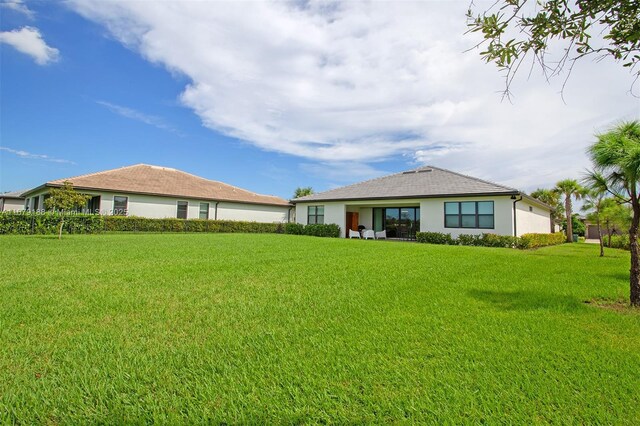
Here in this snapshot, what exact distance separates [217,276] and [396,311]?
3.80 meters

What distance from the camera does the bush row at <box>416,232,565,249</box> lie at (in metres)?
16.2

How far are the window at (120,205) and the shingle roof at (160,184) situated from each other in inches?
32.3

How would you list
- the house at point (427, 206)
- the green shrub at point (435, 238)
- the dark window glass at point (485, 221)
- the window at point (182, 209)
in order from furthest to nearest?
the window at point (182, 209), the green shrub at point (435, 238), the dark window glass at point (485, 221), the house at point (427, 206)

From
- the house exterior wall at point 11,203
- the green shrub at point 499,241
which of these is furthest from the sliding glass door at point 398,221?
the house exterior wall at point 11,203

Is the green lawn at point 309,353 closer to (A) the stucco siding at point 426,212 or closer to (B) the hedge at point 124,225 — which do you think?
(A) the stucco siding at point 426,212

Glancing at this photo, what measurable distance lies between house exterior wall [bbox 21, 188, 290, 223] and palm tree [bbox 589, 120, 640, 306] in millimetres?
25614

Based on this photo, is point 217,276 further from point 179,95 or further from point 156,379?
point 179,95

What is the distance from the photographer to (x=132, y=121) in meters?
19.9

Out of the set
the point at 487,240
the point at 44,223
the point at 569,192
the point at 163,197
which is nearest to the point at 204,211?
the point at 163,197

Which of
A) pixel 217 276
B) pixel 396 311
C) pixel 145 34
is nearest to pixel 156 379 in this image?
pixel 396 311

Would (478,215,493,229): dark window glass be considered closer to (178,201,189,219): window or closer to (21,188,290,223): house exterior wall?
(21,188,290,223): house exterior wall

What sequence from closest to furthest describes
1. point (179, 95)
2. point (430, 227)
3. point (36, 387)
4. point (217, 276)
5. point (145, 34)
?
1. point (36, 387)
2. point (217, 276)
3. point (145, 34)
4. point (179, 95)
5. point (430, 227)

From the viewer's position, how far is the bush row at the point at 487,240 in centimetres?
1623

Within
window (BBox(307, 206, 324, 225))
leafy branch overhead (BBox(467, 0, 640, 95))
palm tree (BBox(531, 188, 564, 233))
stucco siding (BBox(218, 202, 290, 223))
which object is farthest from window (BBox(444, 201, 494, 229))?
palm tree (BBox(531, 188, 564, 233))
